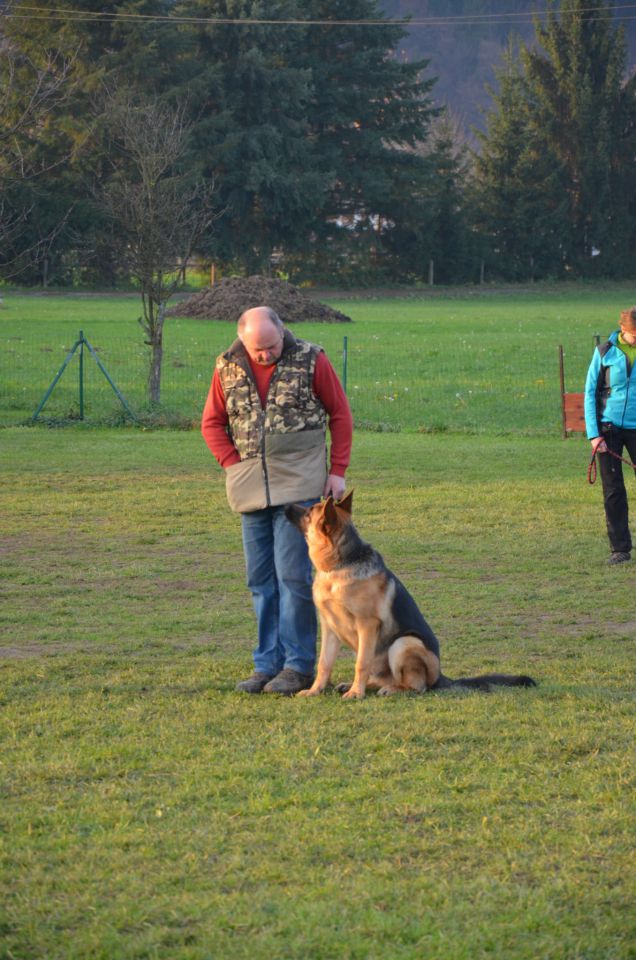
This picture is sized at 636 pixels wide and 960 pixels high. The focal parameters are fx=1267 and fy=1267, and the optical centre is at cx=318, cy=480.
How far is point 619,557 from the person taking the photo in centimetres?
1060

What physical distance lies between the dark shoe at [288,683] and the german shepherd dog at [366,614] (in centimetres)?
9

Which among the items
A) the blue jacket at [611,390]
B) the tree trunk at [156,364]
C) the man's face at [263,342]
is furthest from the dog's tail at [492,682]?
the tree trunk at [156,364]

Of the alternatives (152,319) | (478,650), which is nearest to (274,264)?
(152,319)

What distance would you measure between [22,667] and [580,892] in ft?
13.0

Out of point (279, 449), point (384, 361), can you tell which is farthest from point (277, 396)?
point (384, 361)

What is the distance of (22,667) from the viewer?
7.09 meters

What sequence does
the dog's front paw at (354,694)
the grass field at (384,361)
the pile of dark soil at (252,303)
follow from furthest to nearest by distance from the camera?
the pile of dark soil at (252,303)
the grass field at (384,361)
the dog's front paw at (354,694)

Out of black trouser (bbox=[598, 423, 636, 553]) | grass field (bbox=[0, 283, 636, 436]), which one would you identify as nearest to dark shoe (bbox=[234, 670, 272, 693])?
black trouser (bbox=[598, 423, 636, 553])

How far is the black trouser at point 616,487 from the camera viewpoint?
35.0 ft

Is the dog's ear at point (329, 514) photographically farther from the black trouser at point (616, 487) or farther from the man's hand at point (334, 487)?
the black trouser at point (616, 487)

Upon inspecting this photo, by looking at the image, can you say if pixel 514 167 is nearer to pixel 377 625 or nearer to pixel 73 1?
pixel 73 1

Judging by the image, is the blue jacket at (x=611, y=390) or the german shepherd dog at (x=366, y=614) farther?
the blue jacket at (x=611, y=390)

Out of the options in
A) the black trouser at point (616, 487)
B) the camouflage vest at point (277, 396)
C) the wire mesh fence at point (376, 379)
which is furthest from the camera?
the wire mesh fence at point (376, 379)

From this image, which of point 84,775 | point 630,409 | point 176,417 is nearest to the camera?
point 84,775
